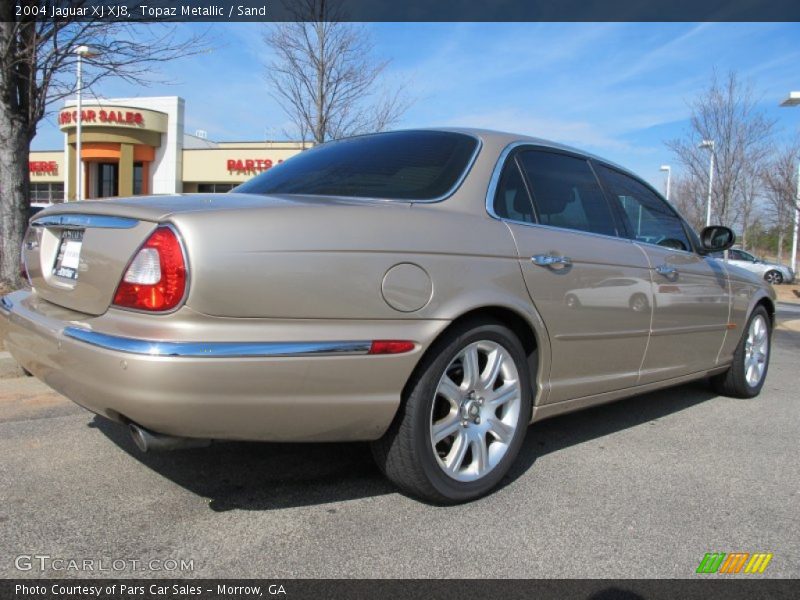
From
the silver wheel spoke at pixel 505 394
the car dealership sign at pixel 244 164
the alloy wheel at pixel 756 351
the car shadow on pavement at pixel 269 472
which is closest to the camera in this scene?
the car shadow on pavement at pixel 269 472

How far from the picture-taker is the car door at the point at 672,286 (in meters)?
3.80

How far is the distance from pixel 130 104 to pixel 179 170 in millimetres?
4496

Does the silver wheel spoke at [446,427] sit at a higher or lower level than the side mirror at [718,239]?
lower

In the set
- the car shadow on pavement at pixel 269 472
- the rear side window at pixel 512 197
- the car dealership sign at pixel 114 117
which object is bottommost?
the car shadow on pavement at pixel 269 472

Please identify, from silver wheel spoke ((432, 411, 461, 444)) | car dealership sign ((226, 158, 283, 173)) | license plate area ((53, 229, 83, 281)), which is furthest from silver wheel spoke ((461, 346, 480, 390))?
car dealership sign ((226, 158, 283, 173))

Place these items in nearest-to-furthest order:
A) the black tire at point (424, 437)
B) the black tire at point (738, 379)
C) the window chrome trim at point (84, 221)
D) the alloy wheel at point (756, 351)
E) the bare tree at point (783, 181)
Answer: the window chrome trim at point (84, 221) < the black tire at point (424, 437) < the black tire at point (738, 379) < the alloy wheel at point (756, 351) < the bare tree at point (783, 181)

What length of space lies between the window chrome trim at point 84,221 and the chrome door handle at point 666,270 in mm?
2891

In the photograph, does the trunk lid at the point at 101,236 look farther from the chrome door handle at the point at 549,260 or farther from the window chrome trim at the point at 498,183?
the chrome door handle at the point at 549,260

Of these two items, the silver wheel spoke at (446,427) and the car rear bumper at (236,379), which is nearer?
the car rear bumper at (236,379)

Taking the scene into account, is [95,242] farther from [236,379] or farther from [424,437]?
[424,437]

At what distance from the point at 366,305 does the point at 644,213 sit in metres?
2.48

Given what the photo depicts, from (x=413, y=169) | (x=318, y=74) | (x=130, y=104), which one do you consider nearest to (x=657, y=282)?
(x=413, y=169)

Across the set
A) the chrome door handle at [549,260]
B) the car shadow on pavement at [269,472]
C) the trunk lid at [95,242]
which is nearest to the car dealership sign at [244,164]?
the car shadow on pavement at [269,472]

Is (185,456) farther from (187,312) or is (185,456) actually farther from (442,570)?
(442,570)
